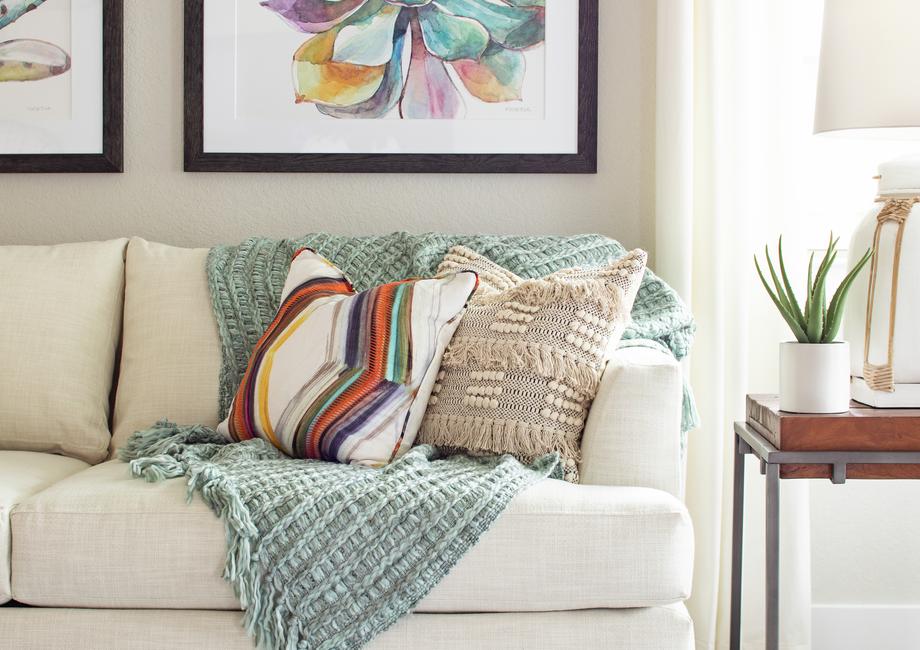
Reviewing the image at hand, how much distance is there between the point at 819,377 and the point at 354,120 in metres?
1.37

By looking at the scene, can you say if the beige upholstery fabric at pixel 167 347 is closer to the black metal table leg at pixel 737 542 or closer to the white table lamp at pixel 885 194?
the black metal table leg at pixel 737 542

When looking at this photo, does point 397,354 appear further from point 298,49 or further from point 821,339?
point 298,49

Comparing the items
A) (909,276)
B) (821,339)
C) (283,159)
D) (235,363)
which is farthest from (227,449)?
(909,276)

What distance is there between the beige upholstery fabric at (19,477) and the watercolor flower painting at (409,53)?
1.10 metres

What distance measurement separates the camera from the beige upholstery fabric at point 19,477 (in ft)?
4.74

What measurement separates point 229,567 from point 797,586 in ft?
4.61

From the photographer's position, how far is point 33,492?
1.61m

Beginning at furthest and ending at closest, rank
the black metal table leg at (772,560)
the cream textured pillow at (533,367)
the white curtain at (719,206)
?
the white curtain at (719,206)
the cream textured pillow at (533,367)
the black metal table leg at (772,560)

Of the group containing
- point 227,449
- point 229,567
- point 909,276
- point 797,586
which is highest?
point 909,276

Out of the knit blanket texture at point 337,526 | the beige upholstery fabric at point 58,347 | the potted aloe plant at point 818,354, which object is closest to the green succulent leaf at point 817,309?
the potted aloe plant at point 818,354

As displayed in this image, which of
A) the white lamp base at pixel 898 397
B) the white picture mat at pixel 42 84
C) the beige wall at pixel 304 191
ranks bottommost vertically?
the white lamp base at pixel 898 397

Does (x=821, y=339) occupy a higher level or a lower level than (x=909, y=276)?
lower

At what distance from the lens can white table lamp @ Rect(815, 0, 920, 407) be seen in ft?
5.54

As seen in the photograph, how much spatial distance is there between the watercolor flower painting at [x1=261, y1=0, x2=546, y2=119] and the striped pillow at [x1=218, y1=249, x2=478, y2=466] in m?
0.76
